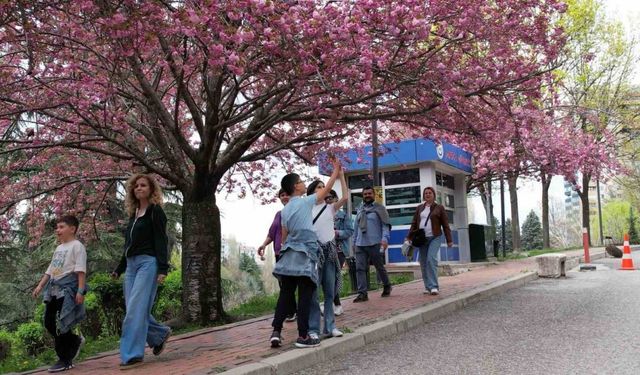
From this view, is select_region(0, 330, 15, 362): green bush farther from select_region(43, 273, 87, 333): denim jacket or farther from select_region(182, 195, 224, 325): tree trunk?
select_region(43, 273, 87, 333): denim jacket

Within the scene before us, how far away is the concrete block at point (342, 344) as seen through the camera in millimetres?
5527

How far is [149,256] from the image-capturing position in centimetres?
521

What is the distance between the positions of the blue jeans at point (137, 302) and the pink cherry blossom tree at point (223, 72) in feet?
7.21

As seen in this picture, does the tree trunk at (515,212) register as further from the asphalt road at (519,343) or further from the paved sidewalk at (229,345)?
the paved sidewalk at (229,345)

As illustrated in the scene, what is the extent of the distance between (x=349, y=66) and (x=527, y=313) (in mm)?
4435

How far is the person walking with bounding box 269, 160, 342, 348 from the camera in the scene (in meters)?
5.44

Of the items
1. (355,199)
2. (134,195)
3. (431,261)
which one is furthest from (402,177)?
(134,195)

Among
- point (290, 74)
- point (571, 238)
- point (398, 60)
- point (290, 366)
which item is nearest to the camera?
point (290, 366)

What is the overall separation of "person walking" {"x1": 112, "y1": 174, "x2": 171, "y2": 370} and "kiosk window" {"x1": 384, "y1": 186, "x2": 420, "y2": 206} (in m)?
12.2

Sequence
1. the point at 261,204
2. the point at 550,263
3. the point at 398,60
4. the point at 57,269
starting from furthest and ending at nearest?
1. the point at 261,204
2. the point at 550,263
3. the point at 398,60
4. the point at 57,269

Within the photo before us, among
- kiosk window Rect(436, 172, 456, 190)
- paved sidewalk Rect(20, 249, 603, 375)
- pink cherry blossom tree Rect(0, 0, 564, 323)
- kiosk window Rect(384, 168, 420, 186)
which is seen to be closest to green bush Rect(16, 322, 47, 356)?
pink cherry blossom tree Rect(0, 0, 564, 323)

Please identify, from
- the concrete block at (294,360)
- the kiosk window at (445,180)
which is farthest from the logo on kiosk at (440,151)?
the concrete block at (294,360)

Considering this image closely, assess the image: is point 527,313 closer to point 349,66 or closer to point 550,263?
point 349,66

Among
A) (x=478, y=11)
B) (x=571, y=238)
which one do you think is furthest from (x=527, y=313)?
(x=571, y=238)
